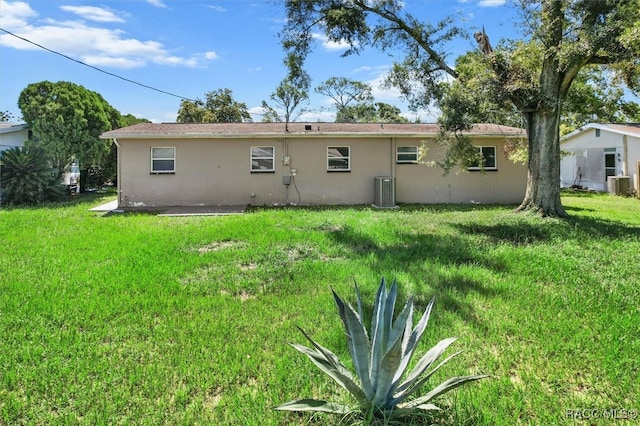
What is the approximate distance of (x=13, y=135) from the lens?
18234 mm

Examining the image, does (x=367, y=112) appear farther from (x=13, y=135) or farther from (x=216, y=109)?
(x=13, y=135)

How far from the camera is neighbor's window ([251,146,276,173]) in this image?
1452 centimetres

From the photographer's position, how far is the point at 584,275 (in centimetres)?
548

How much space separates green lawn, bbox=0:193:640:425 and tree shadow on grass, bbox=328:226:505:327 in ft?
0.12

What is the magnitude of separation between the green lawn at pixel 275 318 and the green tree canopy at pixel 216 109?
3213 centimetres

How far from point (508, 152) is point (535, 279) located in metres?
10.5

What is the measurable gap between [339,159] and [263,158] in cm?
283

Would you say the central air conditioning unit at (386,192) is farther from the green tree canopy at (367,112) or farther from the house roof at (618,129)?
the green tree canopy at (367,112)

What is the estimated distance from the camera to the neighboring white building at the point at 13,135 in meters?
17.6

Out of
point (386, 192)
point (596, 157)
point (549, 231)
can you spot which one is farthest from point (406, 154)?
point (596, 157)

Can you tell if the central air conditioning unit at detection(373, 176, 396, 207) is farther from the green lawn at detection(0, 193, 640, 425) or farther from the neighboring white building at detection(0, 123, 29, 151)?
the neighboring white building at detection(0, 123, 29, 151)

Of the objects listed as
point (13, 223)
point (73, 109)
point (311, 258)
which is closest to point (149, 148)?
point (13, 223)

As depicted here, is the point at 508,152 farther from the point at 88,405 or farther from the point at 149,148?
the point at 88,405

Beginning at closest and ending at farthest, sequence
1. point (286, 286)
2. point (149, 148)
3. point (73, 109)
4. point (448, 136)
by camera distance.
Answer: point (286, 286)
point (448, 136)
point (149, 148)
point (73, 109)
